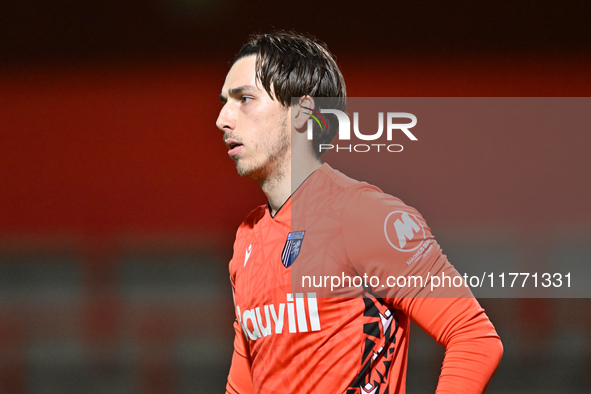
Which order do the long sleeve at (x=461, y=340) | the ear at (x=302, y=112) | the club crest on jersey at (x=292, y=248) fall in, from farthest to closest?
the ear at (x=302, y=112), the club crest on jersey at (x=292, y=248), the long sleeve at (x=461, y=340)

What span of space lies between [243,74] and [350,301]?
528mm

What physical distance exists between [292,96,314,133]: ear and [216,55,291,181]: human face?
0.06ft

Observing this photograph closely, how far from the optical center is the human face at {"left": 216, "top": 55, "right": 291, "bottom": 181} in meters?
1.19

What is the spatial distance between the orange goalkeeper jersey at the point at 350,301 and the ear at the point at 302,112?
105 millimetres

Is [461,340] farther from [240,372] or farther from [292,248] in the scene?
[240,372]

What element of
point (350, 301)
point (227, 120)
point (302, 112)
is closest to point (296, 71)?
point (302, 112)

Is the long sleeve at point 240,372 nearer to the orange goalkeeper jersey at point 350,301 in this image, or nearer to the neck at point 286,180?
the orange goalkeeper jersey at point 350,301

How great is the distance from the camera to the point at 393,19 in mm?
2402

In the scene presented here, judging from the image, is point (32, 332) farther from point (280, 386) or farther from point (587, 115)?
point (587, 115)

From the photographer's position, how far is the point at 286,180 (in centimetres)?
122

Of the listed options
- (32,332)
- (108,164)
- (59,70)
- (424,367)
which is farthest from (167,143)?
(424,367)

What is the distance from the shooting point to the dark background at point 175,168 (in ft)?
7.51

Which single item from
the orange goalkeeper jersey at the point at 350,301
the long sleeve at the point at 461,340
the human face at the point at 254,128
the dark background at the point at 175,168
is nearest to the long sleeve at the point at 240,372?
the orange goalkeeper jersey at the point at 350,301

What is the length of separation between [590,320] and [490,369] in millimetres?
1594
